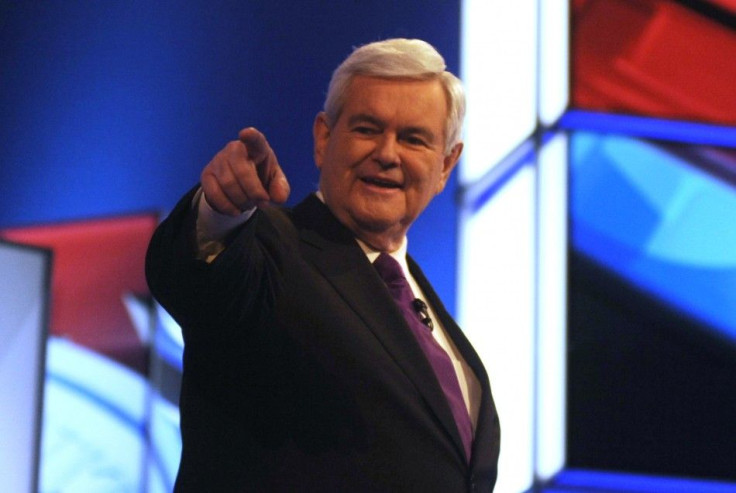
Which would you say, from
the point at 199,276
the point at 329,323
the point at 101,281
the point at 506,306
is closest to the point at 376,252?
the point at 329,323

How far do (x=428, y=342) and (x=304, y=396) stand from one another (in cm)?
25

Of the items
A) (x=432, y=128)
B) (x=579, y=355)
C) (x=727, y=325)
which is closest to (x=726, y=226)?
(x=727, y=325)

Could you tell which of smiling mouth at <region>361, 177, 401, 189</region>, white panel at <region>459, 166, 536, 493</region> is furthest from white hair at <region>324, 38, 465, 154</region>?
white panel at <region>459, 166, 536, 493</region>

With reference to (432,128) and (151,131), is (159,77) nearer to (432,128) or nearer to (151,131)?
(151,131)

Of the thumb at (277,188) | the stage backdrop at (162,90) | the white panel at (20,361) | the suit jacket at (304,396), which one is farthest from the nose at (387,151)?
the white panel at (20,361)

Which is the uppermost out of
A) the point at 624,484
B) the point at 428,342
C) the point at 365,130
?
the point at 365,130

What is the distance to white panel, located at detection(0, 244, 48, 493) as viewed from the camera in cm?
221

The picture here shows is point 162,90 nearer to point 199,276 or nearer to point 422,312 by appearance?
point 422,312

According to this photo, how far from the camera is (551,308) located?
2496mm

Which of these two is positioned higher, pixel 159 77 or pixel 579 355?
pixel 159 77

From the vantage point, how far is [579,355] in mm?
2521

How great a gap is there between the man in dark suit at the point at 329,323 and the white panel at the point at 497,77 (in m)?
1.01

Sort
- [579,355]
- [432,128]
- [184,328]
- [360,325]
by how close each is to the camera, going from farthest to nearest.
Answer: [579,355]
[432,128]
[360,325]
[184,328]

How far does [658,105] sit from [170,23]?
4.24 ft
